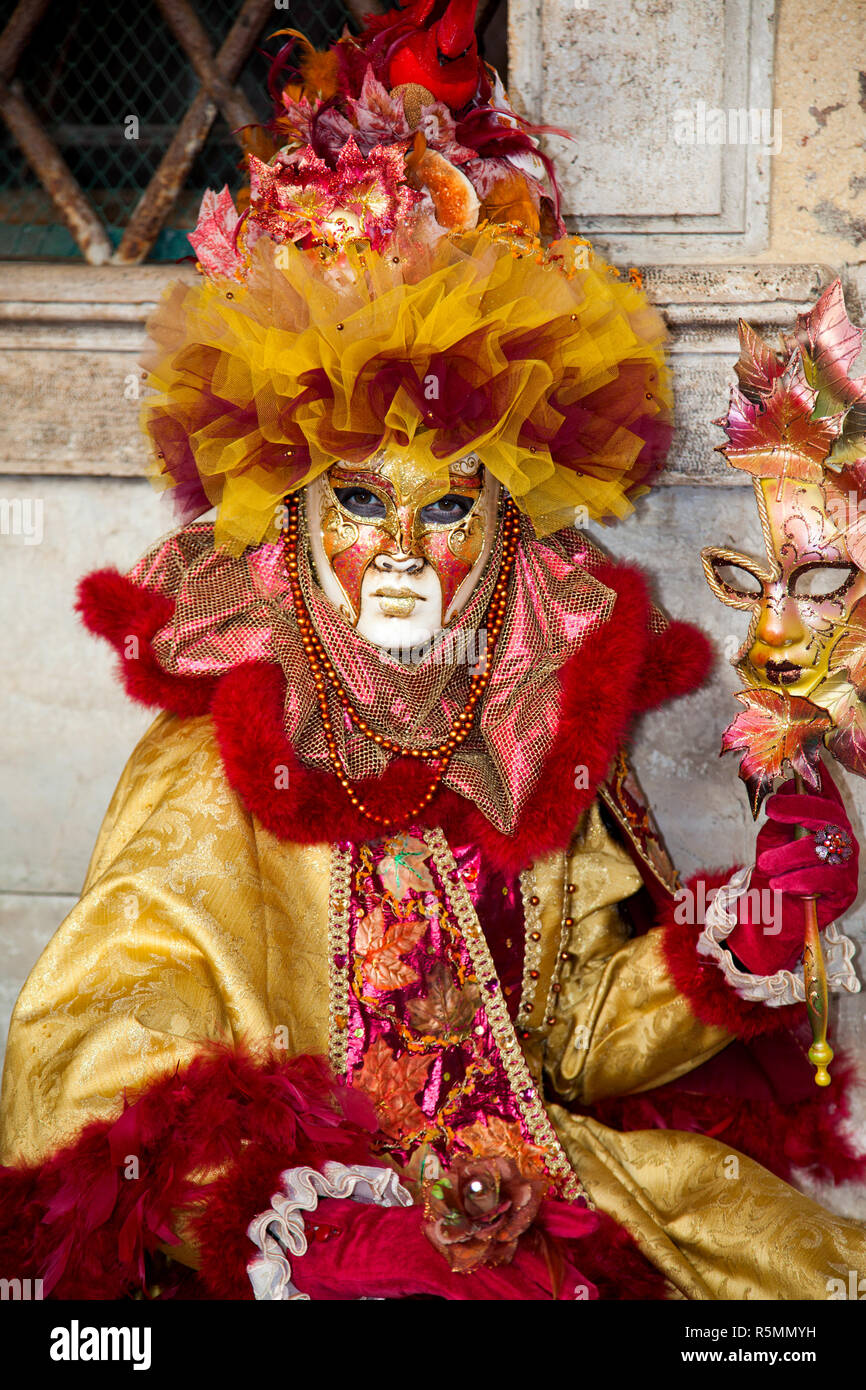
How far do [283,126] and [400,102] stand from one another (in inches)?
6.5

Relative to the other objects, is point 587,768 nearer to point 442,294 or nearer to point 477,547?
point 477,547

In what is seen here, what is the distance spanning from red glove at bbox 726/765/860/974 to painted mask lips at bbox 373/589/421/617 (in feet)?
1.62

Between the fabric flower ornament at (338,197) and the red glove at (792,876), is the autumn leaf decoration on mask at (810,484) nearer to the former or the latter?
the red glove at (792,876)

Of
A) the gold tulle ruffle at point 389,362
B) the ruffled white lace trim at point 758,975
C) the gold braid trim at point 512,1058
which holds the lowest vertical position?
the gold braid trim at point 512,1058

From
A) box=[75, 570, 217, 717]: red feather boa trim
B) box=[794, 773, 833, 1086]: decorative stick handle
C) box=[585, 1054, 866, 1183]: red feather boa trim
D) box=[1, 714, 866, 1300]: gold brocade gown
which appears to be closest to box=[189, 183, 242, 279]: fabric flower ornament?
box=[75, 570, 217, 717]: red feather boa trim

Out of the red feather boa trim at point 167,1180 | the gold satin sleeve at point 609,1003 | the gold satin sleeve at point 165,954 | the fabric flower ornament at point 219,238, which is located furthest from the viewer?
the gold satin sleeve at point 609,1003

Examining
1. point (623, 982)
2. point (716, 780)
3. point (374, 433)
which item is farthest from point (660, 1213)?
point (374, 433)

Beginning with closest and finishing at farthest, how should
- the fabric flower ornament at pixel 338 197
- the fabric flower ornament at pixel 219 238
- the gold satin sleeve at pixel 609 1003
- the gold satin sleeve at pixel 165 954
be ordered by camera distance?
1. the gold satin sleeve at pixel 165 954
2. the fabric flower ornament at pixel 338 197
3. the fabric flower ornament at pixel 219 238
4. the gold satin sleeve at pixel 609 1003

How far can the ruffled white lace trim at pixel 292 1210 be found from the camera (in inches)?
52.1

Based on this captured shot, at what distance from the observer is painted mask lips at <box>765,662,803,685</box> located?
1.44 metres

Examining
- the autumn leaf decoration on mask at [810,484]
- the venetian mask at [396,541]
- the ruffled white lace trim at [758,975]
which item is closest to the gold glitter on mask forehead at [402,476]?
the venetian mask at [396,541]

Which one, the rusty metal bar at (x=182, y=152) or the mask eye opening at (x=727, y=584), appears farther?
the rusty metal bar at (x=182, y=152)

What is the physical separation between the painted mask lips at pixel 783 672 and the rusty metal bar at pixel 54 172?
1.44 m

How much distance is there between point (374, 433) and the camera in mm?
1559
